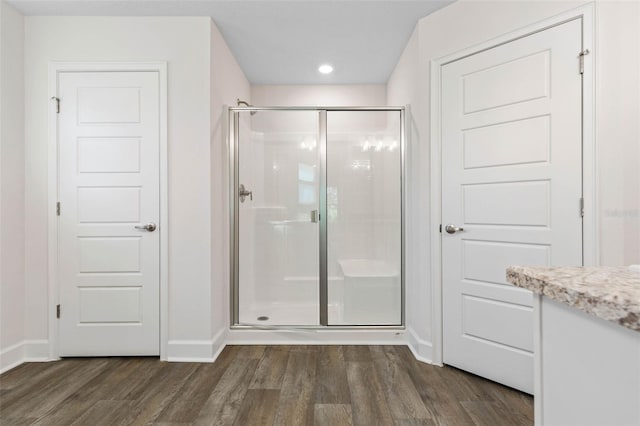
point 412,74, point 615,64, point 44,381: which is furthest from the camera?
point 412,74

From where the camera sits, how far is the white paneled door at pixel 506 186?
197 cm

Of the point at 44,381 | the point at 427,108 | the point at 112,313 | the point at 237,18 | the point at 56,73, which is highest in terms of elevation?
the point at 237,18

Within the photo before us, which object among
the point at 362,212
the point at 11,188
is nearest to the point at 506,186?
the point at 362,212

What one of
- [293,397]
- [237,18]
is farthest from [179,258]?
[237,18]

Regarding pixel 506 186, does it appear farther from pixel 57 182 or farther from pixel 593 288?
pixel 57 182

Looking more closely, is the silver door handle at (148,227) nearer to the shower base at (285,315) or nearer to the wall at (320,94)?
the shower base at (285,315)

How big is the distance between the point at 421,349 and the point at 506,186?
129 cm

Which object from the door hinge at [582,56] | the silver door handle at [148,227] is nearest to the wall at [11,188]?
the silver door handle at [148,227]

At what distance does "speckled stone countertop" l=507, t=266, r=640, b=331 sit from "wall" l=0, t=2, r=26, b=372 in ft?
10.0

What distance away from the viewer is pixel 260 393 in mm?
2082

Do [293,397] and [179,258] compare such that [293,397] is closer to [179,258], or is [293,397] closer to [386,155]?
[179,258]

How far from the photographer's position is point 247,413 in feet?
6.15

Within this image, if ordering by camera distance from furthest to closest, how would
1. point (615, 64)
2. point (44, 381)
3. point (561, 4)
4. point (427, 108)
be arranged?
point (427, 108) < point (44, 381) < point (561, 4) < point (615, 64)

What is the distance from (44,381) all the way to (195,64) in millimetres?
2334
